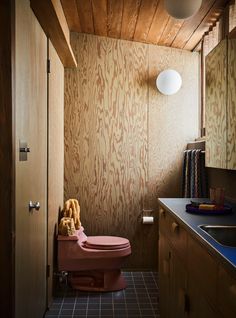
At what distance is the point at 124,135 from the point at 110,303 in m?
1.59

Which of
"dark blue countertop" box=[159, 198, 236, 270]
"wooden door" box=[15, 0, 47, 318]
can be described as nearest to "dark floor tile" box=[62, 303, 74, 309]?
"wooden door" box=[15, 0, 47, 318]

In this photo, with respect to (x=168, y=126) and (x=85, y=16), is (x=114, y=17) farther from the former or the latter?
(x=168, y=126)

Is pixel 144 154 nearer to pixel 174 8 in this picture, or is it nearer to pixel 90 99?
pixel 90 99

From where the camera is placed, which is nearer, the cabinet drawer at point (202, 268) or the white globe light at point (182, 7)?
the cabinet drawer at point (202, 268)

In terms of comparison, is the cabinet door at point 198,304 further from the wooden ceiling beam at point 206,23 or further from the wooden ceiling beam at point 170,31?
the wooden ceiling beam at point 170,31

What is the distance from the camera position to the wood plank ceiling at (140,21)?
104 inches

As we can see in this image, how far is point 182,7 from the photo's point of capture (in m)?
2.17

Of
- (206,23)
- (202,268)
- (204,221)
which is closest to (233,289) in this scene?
(202,268)

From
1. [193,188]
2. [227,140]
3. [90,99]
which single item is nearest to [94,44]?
[90,99]

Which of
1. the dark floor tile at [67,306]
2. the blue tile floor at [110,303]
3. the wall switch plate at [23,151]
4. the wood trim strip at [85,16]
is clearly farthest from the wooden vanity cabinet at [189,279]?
the wood trim strip at [85,16]

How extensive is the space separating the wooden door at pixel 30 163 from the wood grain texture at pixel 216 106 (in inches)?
45.7

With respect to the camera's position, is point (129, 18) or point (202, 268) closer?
point (202, 268)

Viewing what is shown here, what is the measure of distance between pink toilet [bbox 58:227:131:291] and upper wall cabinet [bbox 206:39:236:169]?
115 centimetres

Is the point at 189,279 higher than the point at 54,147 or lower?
lower
